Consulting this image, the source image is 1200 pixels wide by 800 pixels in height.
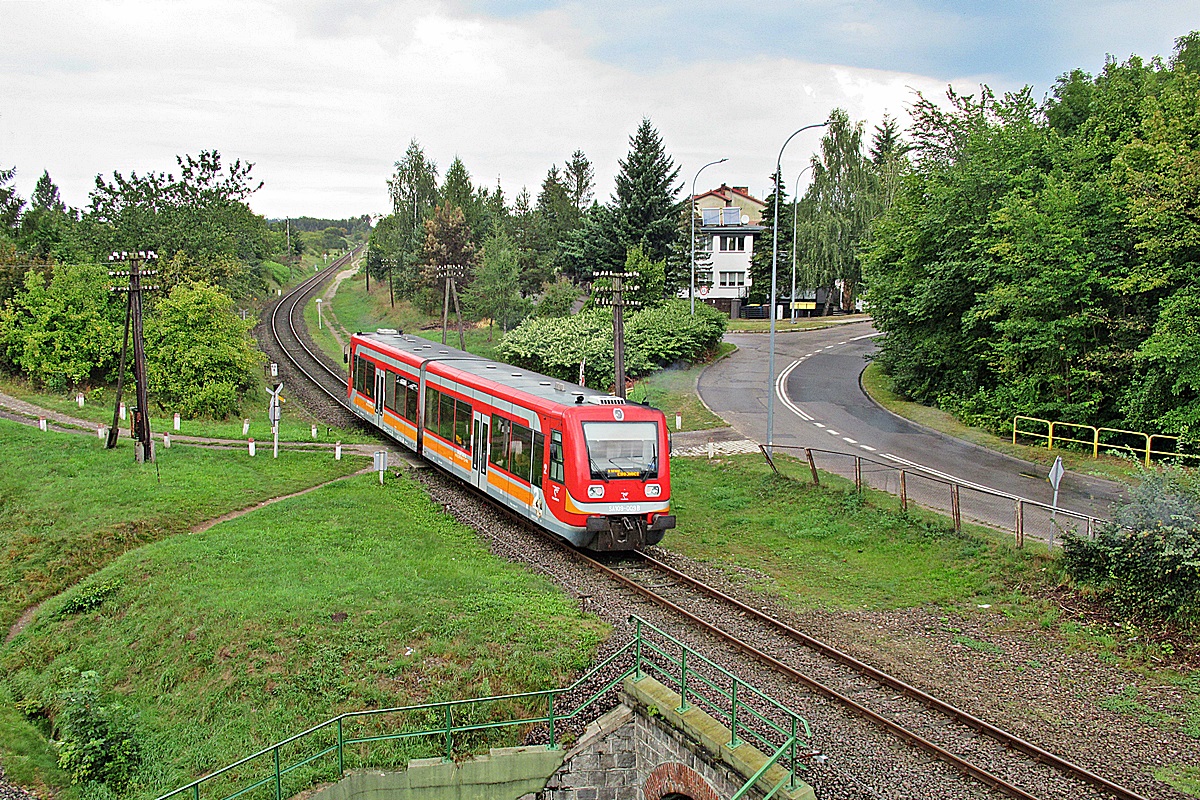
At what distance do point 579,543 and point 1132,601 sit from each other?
9074 mm

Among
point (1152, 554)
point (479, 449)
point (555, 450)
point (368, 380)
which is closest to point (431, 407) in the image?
point (479, 449)

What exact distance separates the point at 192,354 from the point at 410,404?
40.3ft

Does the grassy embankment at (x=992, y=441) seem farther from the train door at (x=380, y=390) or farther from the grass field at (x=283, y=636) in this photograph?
the train door at (x=380, y=390)

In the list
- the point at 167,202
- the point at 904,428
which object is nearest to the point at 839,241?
the point at 904,428

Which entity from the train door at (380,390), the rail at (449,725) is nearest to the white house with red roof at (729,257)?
the train door at (380,390)

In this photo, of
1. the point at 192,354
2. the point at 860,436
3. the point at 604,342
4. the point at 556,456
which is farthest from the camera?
the point at 604,342

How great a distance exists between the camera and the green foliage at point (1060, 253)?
23.7m

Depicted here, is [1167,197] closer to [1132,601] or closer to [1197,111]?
[1197,111]

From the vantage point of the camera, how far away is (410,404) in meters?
25.2

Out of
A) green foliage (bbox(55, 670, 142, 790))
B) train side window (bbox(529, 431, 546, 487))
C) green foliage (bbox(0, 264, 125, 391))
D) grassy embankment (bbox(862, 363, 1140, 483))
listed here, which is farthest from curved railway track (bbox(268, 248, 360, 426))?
green foliage (bbox(55, 670, 142, 790))

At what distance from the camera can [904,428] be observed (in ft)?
98.5

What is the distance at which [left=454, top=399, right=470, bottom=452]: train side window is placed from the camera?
21.0m

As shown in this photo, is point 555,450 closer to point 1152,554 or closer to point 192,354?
point 1152,554

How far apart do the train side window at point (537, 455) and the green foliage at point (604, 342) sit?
20.4m
